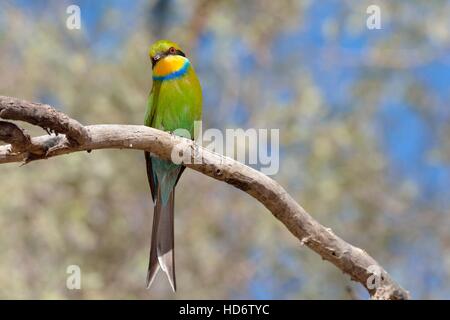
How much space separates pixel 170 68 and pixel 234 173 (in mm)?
1573

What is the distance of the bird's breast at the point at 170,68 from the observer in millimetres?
4395

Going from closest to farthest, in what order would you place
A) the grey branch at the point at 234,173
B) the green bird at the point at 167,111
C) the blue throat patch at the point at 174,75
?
1. the grey branch at the point at 234,173
2. the green bird at the point at 167,111
3. the blue throat patch at the point at 174,75

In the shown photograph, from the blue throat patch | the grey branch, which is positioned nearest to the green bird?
the blue throat patch

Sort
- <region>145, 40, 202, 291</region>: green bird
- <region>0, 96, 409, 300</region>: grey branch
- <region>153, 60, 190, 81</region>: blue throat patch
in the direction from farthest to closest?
1. <region>153, 60, 190, 81</region>: blue throat patch
2. <region>145, 40, 202, 291</region>: green bird
3. <region>0, 96, 409, 300</region>: grey branch

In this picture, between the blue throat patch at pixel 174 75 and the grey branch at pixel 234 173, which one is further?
the blue throat patch at pixel 174 75

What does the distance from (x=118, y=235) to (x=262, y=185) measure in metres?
4.23

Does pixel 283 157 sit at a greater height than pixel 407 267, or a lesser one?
greater

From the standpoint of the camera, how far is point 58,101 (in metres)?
6.86

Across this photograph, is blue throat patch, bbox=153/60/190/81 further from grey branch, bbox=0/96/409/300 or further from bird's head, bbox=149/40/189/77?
grey branch, bbox=0/96/409/300

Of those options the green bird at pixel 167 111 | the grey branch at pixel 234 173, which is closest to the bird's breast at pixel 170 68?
the green bird at pixel 167 111

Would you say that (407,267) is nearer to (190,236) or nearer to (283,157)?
(283,157)

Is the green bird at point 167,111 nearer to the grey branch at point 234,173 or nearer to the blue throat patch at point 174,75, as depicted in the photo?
the blue throat patch at point 174,75

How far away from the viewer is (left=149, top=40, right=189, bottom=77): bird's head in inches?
174
